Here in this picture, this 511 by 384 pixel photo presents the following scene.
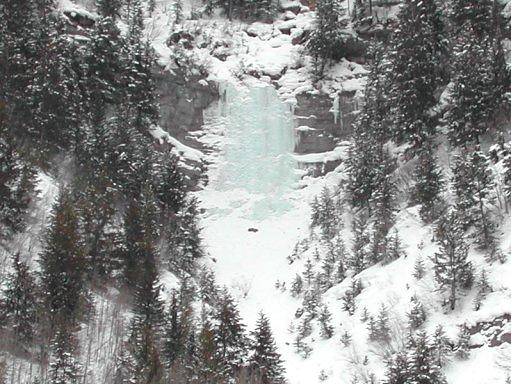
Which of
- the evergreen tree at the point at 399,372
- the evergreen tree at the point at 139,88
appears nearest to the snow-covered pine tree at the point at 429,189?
the evergreen tree at the point at 399,372

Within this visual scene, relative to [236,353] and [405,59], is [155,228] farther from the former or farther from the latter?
[405,59]

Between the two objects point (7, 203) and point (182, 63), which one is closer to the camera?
point (7, 203)

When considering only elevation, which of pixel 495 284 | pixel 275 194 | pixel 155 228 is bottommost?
pixel 275 194

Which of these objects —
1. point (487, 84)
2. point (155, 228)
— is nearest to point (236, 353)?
point (155, 228)

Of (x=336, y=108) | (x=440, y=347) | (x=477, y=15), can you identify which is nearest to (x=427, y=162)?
(x=440, y=347)

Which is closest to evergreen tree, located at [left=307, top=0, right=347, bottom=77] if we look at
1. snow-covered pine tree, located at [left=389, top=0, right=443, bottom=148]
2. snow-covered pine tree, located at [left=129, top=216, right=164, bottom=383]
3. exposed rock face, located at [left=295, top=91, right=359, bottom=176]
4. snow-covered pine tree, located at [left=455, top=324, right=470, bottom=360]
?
exposed rock face, located at [left=295, top=91, right=359, bottom=176]

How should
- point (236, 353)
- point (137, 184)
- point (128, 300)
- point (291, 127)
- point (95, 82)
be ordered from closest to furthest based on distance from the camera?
1. point (236, 353)
2. point (128, 300)
3. point (137, 184)
4. point (95, 82)
5. point (291, 127)
